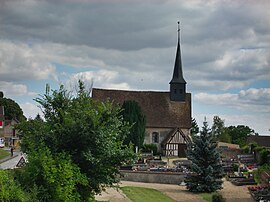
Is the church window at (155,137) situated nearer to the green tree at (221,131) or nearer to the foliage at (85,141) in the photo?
the green tree at (221,131)

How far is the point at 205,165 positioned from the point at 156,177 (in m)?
4.70

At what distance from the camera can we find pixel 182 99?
57.1 meters

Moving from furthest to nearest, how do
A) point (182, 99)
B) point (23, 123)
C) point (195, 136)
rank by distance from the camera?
point (182, 99) → point (195, 136) → point (23, 123)

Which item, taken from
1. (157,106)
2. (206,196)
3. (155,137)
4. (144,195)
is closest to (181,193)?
(206,196)

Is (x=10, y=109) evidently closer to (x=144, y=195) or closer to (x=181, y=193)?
(x=181, y=193)

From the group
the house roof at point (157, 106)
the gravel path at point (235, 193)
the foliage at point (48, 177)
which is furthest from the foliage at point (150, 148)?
the foliage at point (48, 177)

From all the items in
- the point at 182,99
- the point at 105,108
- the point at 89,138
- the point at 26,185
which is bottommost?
the point at 26,185

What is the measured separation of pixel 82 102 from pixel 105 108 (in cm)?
102

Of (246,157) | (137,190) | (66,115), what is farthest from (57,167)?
(246,157)

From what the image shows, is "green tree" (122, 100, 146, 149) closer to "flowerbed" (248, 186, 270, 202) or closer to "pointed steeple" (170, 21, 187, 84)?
"pointed steeple" (170, 21, 187, 84)

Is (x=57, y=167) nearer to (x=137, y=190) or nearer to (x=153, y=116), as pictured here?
(x=137, y=190)

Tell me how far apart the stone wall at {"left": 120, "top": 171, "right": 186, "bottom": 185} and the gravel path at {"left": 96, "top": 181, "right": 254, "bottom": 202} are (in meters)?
0.92

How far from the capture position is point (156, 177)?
33219mm

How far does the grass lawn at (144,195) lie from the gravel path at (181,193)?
52 cm
